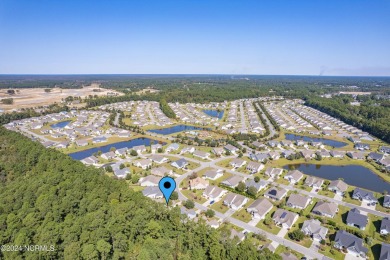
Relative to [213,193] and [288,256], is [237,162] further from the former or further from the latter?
[288,256]

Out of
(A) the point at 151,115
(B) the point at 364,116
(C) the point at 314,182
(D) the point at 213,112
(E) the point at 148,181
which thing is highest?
(B) the point at 364,116

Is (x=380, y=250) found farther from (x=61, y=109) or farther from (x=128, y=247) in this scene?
(x=61, y=109)

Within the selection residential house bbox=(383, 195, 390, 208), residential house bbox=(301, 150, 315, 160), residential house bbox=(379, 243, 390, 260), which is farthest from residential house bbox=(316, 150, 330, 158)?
residential house bbox=(379, 243, 390, 260)

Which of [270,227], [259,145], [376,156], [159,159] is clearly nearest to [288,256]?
[270,227]


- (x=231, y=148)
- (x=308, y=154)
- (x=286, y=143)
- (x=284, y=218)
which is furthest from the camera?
(x=286, y=143)

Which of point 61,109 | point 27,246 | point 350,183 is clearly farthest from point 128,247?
point 61,109

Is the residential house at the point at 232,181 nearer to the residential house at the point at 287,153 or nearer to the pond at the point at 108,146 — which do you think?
the residential house at the point at 287,153

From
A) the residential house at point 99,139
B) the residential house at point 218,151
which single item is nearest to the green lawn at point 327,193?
the residential house at point 218,151
